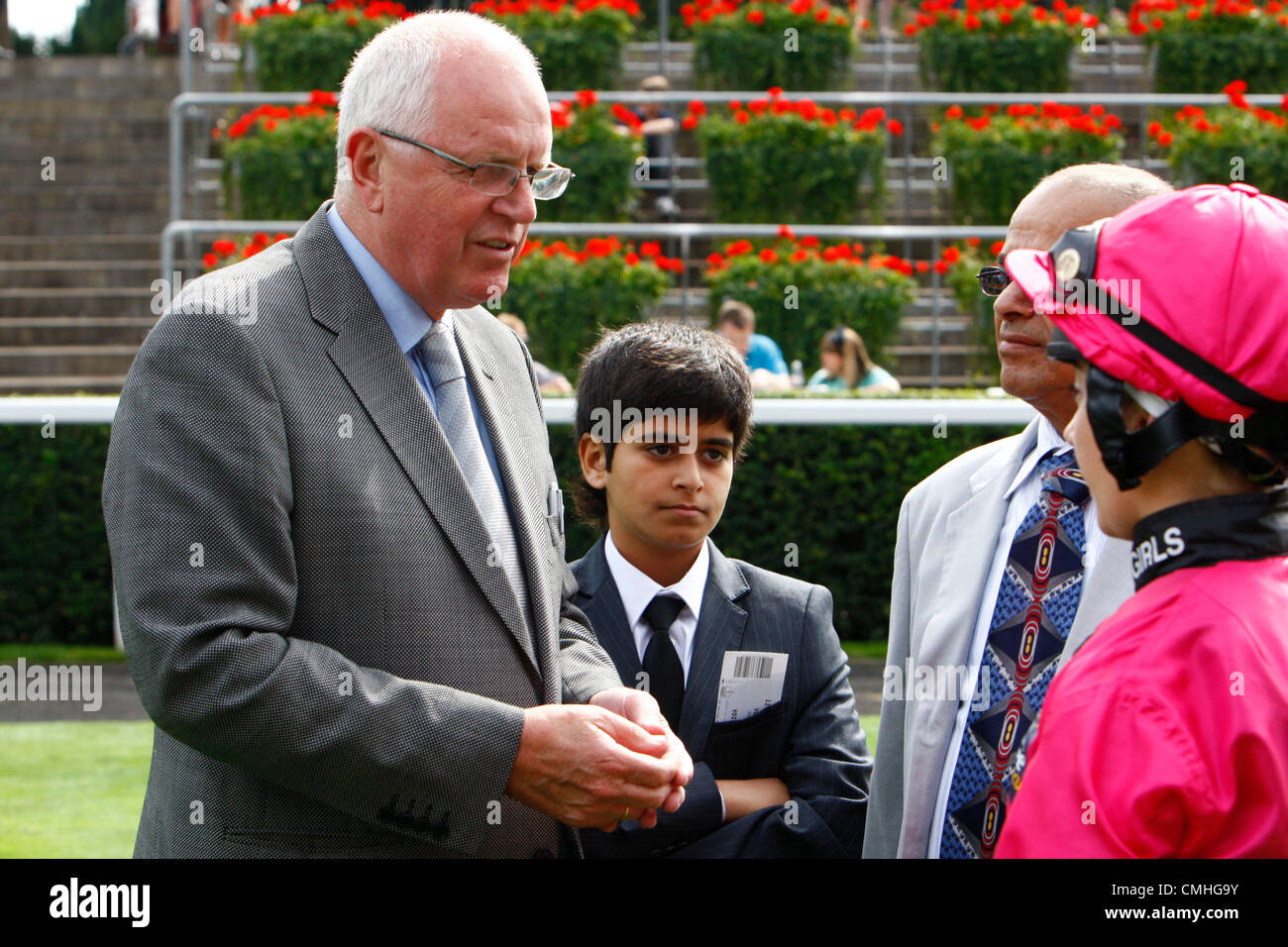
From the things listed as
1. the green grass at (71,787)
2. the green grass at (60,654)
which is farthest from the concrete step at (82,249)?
the green grass at (71,787)

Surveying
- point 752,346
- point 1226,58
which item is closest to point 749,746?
point 752,346

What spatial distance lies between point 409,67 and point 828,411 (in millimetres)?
5341

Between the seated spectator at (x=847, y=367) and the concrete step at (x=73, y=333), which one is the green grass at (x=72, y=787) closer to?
the seated spectator at (x=847, y=367)

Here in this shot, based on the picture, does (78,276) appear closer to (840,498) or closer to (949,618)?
(840,498)

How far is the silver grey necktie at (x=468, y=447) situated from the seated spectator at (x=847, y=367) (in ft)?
22.7

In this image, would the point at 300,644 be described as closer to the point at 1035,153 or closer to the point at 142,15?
the point at 1035,153

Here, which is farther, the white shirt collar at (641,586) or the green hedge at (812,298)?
the green hedge at (812,298)

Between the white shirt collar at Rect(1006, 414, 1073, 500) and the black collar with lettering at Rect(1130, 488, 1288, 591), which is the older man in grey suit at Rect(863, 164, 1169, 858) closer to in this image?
the white shirt collar at Rect(1006, 414, 1073, 500)

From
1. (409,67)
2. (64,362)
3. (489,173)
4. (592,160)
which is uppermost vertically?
Answer: (409,67)

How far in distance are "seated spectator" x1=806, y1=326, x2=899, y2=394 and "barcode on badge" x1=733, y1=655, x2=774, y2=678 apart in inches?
255

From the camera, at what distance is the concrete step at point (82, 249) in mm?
13898

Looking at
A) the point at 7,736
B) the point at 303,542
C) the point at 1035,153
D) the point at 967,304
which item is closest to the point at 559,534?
the point at 303,542

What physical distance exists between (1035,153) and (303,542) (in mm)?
9879

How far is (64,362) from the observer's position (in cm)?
1253
